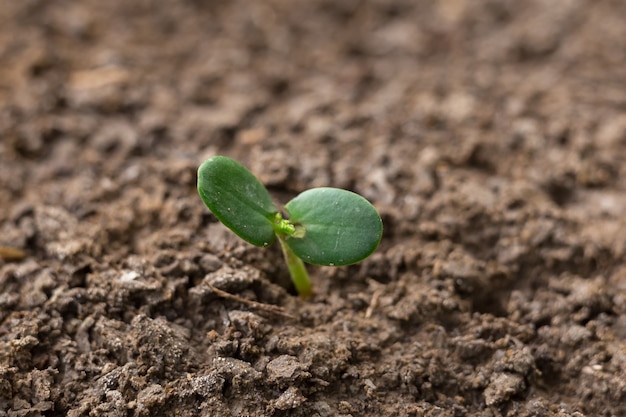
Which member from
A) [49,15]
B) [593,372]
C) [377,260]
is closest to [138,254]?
[377,260]

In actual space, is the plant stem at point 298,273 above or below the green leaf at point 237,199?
below

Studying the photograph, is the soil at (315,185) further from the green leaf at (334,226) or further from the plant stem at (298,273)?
the green leaf at (334,226)

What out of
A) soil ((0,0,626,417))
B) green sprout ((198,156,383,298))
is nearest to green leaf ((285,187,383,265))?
green sprout ((198,156,383,298))

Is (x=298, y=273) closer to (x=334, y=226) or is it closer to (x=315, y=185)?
(x=334, y=226)

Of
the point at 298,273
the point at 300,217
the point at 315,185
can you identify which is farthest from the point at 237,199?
the point at 315,185

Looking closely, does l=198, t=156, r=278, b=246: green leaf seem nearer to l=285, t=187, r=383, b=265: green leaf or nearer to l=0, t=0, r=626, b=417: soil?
l=285, t=187, r=383, b=265: green leaf

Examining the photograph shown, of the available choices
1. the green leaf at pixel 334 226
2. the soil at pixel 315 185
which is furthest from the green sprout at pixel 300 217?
the soil at pixel 315 185

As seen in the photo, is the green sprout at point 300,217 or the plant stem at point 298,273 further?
the plant stem at point 298,273

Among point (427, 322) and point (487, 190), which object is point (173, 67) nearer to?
point (487, 190)
